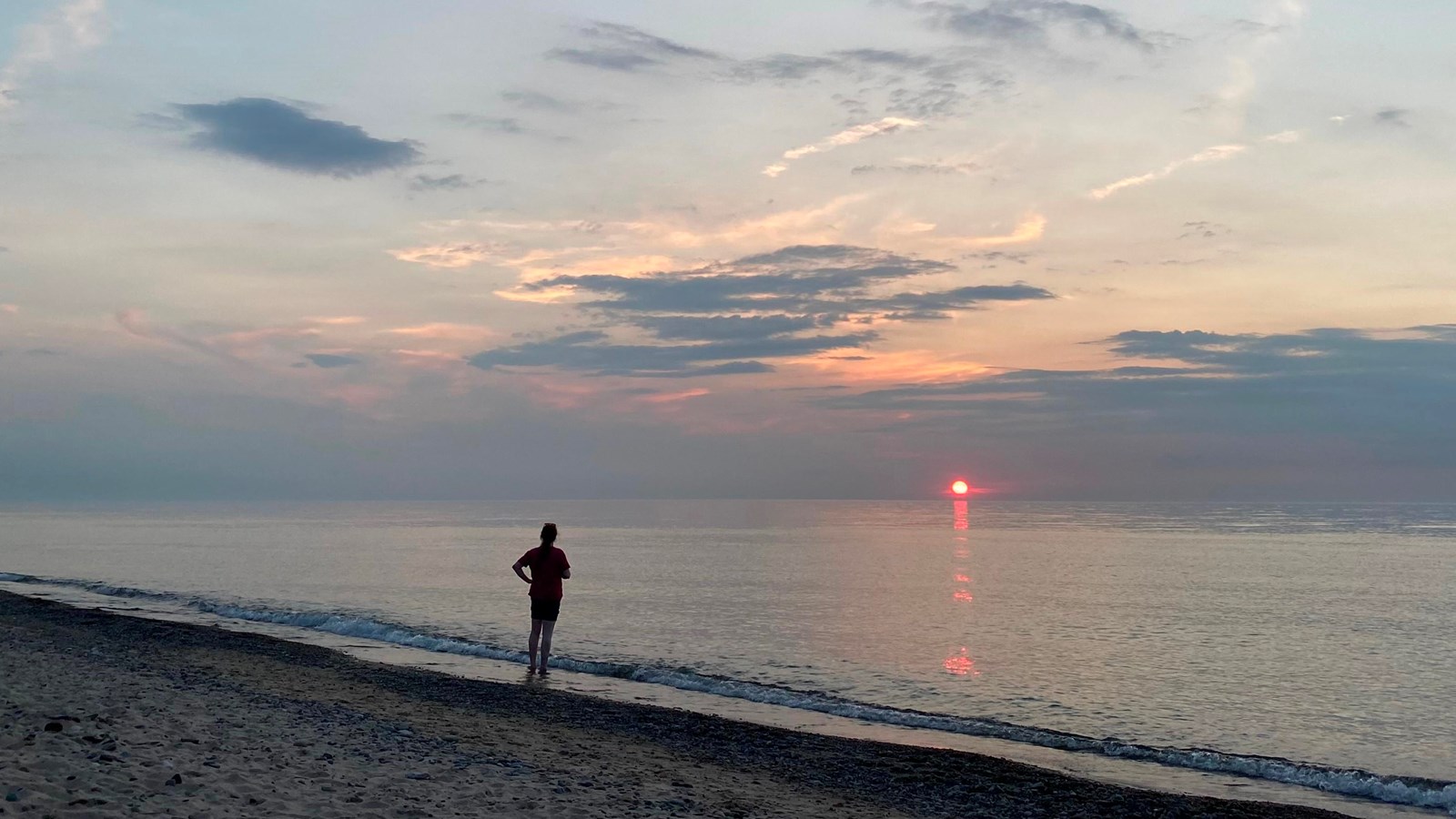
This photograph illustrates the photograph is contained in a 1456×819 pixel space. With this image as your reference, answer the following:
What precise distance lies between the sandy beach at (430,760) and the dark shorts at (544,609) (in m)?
1.45

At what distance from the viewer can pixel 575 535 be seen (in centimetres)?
11588

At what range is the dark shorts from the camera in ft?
64.1

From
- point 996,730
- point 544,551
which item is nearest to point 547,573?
point 544,551

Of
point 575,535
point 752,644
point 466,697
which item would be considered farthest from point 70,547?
point 466,697

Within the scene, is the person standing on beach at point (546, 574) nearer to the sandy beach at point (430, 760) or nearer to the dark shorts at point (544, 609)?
the dark shorts at point (544, 609)

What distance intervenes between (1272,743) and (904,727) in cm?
600

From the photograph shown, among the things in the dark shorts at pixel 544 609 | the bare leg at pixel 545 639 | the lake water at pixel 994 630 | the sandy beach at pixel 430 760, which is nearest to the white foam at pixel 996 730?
the lake water at pixel 994 630

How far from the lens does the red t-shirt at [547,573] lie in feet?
62.8

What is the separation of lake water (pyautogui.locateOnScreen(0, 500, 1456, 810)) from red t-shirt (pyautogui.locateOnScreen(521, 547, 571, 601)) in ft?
12.7

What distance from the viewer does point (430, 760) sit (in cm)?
1159

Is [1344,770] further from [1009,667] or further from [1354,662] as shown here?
[1354,662]

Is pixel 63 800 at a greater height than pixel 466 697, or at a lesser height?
greater

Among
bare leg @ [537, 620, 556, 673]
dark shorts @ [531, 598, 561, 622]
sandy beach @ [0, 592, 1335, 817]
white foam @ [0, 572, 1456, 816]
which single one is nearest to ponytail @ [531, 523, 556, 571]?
dark shorts @ [531, 598, 561, 622]

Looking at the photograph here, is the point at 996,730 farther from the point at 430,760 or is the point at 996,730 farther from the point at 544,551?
the point at 430,760
